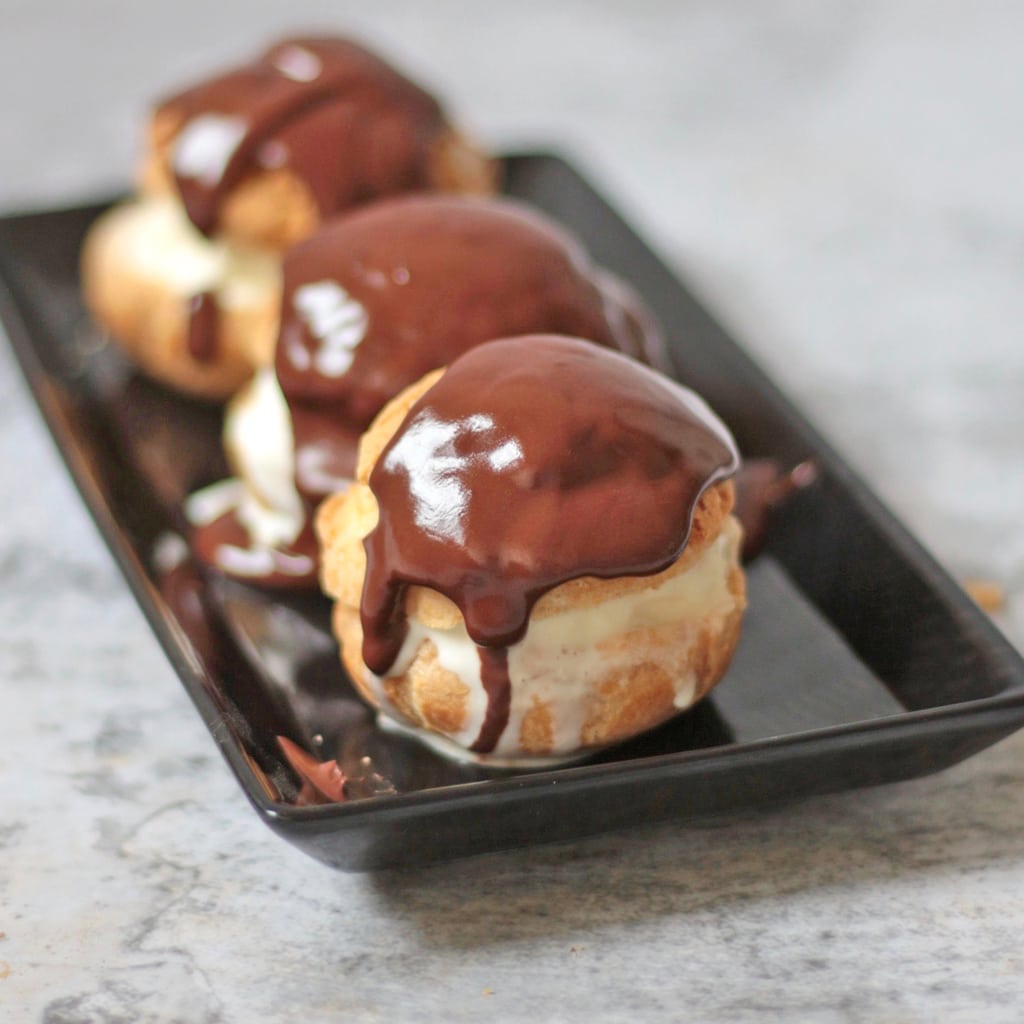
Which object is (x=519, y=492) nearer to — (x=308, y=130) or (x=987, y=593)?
(x=987, y=593)

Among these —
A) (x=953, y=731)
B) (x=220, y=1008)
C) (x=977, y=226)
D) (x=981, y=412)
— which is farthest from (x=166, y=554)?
(x=977, y=226)

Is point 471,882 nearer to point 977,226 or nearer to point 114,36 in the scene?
point 977,226

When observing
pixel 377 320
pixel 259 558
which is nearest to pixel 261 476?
pixel 259 558

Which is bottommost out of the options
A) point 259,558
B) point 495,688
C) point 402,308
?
point 259,558

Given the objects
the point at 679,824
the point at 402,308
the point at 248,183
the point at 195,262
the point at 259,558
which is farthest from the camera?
the point at 195,262

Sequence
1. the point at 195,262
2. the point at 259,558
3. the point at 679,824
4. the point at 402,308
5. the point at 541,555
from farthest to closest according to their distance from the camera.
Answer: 1. the point at 195,262
2. the point at 259,558
3. the point at 402,308
4. the point at 679,824
5. the point at 541,555

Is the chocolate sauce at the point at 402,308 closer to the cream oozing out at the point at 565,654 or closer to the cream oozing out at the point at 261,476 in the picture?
the cream oozing out at the point at 261,476
